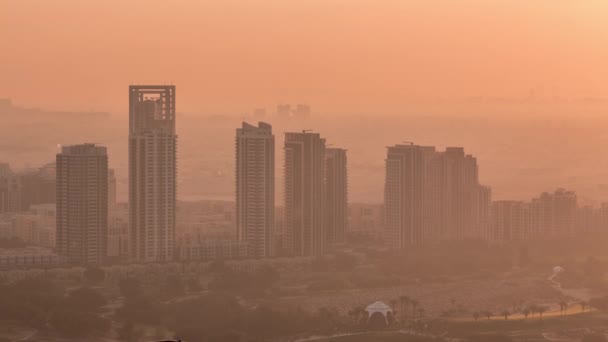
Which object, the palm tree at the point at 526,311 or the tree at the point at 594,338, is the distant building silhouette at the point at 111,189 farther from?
the tree at the point at 594,338

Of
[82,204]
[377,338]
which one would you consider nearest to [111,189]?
[82,204]

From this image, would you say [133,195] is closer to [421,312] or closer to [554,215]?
[421,312]

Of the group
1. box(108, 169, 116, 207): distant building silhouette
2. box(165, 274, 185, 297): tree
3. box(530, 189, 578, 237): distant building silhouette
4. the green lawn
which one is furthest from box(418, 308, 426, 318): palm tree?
box(530, 189, 578, 237): distant building silhouette

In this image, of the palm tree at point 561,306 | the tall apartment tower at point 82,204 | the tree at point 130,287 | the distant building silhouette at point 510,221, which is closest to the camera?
the palm tree at point 561,306

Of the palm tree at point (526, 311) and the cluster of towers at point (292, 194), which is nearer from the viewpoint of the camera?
the palm tree at point (526, 311)

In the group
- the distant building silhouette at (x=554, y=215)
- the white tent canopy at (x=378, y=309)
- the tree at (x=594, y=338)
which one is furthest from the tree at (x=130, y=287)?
the distant building silhouette at (x=554, y=215)

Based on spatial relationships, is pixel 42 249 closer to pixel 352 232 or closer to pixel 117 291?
pixel 117 291
